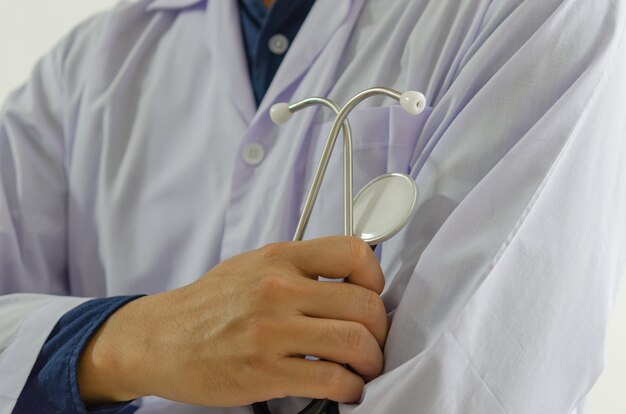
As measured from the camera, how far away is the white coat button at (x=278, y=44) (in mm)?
1187

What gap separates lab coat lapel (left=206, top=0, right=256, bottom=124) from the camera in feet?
3.85

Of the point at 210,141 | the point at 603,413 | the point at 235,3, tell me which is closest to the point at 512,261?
the point at 210,141

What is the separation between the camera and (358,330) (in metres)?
0.79

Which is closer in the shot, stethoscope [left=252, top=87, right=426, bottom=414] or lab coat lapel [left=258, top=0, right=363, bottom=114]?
stethoscope [left=252, top=87, right=426, bottom=414]

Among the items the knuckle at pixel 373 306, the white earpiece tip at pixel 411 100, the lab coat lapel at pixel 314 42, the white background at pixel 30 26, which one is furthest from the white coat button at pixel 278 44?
the white background at pixel 30 26

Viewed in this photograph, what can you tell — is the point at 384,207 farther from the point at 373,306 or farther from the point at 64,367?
the point at 64,367

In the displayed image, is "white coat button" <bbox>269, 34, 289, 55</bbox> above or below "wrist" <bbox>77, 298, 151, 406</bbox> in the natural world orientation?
above

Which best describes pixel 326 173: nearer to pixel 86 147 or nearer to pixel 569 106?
pixel 569 106

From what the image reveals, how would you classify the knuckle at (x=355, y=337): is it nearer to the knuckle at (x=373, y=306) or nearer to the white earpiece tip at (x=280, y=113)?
the knuckle at (x=373, y=306)

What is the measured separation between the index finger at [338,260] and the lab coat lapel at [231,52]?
38cm

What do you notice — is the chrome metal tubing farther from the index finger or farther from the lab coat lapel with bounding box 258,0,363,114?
the lab coat lapel with bounding box 258,0,363,114

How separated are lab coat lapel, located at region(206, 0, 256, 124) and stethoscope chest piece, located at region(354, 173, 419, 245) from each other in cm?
31

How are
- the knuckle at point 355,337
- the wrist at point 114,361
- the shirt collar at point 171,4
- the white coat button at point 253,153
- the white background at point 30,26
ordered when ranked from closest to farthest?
1. the knuckle at point 355,337
2. the wrist at point 114,361
3. the white coat button at point 253,153
4. the shirt collar at point 171,4
5. the white background at point 30,26

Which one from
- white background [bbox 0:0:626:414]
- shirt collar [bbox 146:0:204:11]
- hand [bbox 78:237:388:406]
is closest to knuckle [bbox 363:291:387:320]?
hand [bbox 78:237:388:406]
